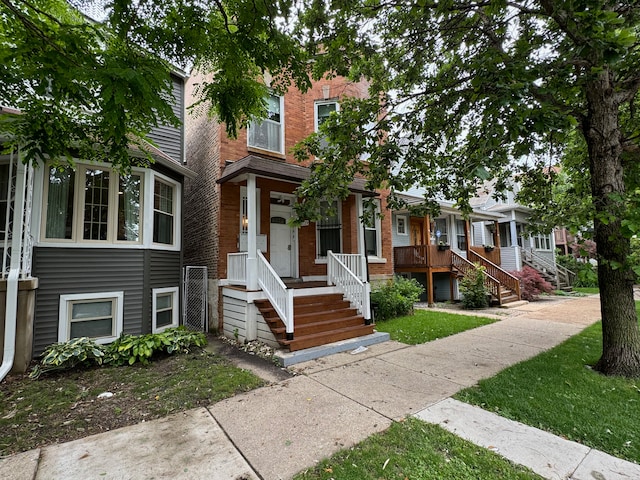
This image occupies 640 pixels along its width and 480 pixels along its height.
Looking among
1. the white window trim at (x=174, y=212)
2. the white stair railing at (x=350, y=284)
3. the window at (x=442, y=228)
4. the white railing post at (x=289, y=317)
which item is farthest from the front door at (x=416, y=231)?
the white window trim at (x=174, y=212)

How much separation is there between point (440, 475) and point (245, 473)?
1655mm

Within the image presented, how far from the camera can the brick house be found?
6.86m

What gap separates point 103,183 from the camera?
6.73 m

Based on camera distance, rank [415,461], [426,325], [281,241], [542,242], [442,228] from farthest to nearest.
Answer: [542,242] < [442,228] < [281,241] < [426,325] < [415,461]

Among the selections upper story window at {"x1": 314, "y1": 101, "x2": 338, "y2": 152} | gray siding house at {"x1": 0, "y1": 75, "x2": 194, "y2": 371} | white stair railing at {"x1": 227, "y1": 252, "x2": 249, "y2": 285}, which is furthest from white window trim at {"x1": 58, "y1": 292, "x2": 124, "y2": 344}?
upper story window at {"x1": 314, "y1": 101, "x2": 338, "y2": 152}

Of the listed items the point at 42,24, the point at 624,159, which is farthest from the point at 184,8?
the point at 624,159

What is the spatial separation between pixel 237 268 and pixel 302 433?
486cm

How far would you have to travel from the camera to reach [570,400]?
12.9 feet

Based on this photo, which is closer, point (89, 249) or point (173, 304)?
point (89, 249)

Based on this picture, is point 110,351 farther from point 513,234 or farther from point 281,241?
point 513,234

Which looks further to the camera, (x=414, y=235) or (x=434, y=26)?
(x=414, y=235)

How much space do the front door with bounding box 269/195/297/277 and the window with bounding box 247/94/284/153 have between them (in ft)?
5.09

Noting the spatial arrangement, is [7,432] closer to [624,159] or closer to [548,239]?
[624,159]

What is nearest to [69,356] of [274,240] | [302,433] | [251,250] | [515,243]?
[251,250]
